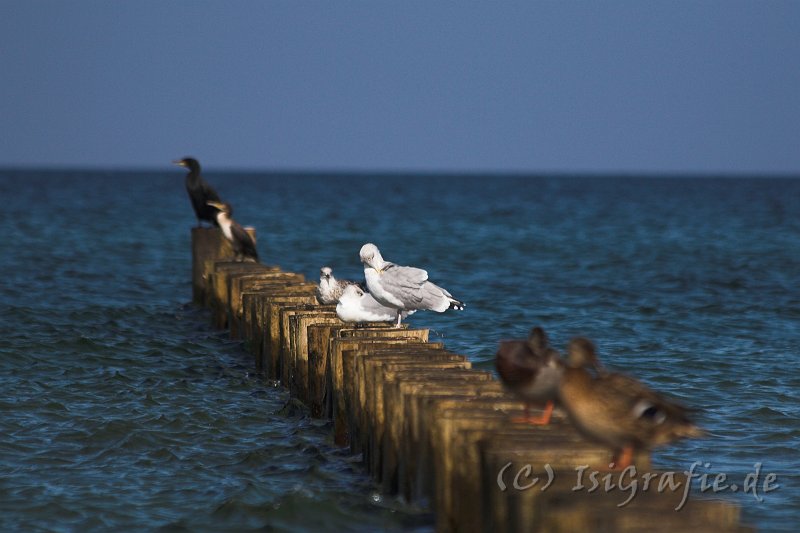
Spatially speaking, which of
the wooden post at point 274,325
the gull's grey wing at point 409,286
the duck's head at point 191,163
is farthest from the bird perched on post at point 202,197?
the gull's grey wing at point 409,286

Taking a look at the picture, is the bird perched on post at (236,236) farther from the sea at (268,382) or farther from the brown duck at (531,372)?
the brown duck at (531,372)

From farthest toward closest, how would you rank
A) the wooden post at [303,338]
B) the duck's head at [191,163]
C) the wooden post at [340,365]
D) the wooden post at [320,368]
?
the duck's head at [191,163] < the wooden post at [303,338] < the wooden post at [320,368] < the wooden post at [340,365]

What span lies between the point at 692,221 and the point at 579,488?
5158 centimetres

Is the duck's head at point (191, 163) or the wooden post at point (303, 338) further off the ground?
the duck's head at point (191, 163)

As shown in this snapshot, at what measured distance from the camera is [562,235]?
44.3 metres

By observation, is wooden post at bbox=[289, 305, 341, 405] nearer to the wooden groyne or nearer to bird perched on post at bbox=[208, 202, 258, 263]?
the wooden groyne

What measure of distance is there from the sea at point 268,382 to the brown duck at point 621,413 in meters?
2.10

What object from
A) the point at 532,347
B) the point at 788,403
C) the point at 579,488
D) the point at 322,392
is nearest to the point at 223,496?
the point at 322,392

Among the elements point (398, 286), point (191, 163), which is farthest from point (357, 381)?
point (191, 163)

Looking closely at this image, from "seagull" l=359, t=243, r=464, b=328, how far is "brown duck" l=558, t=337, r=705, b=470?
14.2 ft

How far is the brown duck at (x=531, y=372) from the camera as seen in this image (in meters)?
6.81

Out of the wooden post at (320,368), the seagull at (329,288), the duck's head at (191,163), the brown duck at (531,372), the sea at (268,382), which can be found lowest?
the sea at (268,382)

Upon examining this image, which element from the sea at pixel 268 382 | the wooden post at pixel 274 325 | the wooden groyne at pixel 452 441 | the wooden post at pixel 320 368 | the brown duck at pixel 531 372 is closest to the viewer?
the wooden groyne at pixel 452 441

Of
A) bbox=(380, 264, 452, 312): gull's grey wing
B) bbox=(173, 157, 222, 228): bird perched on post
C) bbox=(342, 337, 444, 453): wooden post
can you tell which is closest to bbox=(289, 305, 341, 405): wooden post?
bbox=(380, 264, 452, 312): gull's grey wing
